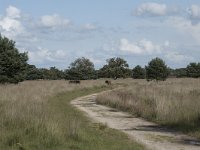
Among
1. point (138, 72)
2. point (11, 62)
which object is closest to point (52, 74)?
point (138, 72)

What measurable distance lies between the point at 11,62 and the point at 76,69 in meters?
67.1

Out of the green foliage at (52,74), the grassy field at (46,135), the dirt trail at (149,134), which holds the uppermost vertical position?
the green foliage at (52,74)

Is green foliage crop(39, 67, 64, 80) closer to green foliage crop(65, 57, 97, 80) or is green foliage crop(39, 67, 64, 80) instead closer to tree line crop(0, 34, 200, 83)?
tree line crop(0, 34, 200, 83)

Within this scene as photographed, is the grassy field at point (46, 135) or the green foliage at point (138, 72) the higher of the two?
the green foliage at point (138, 72)

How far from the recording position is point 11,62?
46.6 meters

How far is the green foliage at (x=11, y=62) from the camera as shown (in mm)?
46562

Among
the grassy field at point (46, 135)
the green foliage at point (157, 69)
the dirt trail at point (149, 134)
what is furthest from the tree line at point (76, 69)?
the grassy field at point (46, 135)

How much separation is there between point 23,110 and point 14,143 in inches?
163

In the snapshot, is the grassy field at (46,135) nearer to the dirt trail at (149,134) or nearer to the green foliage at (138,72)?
the dirt trail at (149,134)

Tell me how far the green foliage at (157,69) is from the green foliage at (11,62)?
3330 centimetres

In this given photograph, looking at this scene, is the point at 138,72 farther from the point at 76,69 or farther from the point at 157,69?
the point at 157,69

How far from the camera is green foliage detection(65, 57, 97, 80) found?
109 meters

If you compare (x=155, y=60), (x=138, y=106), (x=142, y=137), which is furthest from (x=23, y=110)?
(x=155, y=60)

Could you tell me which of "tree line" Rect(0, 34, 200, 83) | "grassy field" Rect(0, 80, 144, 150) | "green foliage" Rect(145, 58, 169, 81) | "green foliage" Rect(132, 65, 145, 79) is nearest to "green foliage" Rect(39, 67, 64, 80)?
"tree line" Rect(0, 34, 200, 83)
